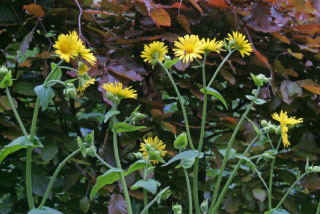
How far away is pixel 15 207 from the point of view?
4.57ft

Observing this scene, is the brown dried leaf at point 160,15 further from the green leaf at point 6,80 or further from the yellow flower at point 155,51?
the green leaf at point 6,80

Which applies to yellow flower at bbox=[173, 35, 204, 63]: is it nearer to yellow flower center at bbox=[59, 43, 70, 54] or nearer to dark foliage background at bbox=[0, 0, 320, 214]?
yellow flower center at bbox=[59, 43, 70, 54]

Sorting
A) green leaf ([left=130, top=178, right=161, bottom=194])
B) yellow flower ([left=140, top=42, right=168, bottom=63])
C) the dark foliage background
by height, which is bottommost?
the dark foliage background

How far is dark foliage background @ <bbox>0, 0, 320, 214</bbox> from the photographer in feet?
3.95

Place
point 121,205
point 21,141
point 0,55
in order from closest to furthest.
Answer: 1. point 21,141
2. point 121,205
3. point 0,55

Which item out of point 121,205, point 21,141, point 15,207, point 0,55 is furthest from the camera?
point 15,207

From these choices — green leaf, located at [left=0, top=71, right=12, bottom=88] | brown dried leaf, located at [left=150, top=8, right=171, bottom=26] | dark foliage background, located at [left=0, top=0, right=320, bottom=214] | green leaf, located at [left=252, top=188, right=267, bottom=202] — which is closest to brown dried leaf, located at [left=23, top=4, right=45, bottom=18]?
dark foliage background, located at [left=0, top=0, right=320, bottom=214]

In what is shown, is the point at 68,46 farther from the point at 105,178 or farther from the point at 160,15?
the point at 160,15

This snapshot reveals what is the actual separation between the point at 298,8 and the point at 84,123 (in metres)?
0.77

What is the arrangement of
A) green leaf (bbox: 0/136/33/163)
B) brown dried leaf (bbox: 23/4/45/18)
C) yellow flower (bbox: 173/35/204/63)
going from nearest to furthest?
green leaf (bbox: 0/136/33/163) < yellow flower (bbox: 173/35/204/63) < brown dried leaf (bbox: 23/4/45/18)

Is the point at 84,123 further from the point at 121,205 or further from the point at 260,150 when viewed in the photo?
the point at 260,150

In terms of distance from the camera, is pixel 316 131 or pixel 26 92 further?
pixel 316 131

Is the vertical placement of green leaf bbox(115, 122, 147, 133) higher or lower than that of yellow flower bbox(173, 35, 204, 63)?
lower

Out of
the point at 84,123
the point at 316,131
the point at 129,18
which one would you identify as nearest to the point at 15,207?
the point at 84,123
